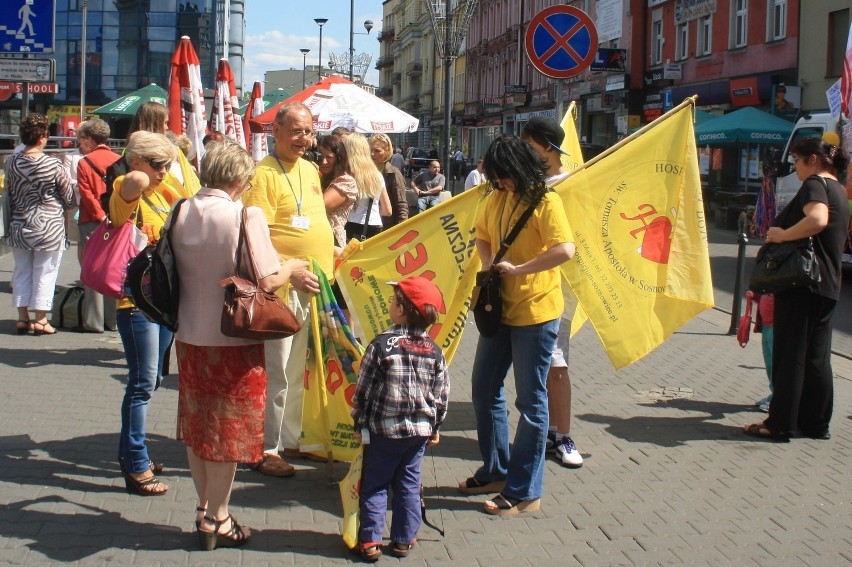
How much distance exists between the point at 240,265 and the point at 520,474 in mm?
1721

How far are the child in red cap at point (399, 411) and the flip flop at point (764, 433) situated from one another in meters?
2.91

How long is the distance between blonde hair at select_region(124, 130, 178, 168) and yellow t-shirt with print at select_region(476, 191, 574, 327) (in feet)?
Result: 5.44

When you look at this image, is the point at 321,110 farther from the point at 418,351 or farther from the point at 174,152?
the point at 418,351

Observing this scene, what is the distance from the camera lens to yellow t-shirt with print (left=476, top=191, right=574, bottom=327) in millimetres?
5082

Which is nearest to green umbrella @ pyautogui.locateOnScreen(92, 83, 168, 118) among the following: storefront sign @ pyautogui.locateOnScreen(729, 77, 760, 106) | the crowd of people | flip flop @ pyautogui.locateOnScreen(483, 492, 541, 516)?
the crowd of people

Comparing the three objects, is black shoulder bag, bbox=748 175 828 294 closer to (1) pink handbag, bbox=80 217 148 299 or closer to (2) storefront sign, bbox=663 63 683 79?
(1) pink handbag, bbox=80 217 148 299

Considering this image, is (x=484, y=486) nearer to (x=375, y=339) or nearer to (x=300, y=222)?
(x=375, y=339)

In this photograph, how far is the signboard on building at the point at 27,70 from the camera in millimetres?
11289

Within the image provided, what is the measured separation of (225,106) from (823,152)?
9009 millimetres

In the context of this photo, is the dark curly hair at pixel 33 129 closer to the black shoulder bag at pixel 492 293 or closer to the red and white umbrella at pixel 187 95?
the red and white umbrella at pixel 187 95

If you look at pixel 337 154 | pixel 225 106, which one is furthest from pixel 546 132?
pixel 225 106

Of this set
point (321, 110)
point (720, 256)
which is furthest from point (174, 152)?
point (720, 256)

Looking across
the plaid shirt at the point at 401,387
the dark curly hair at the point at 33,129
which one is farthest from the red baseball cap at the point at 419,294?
the dark curly hair at the point at 33,129

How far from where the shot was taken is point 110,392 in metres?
7.48
